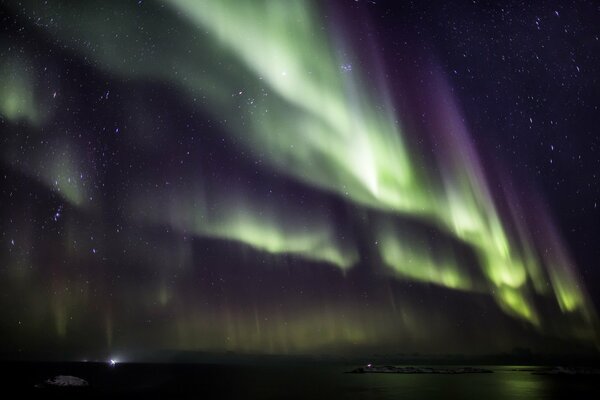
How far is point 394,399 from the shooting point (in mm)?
60094

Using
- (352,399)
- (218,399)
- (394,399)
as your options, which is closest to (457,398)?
(394,399)

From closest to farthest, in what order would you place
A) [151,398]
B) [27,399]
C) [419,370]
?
[27,399]
[151,398]
[419,370]

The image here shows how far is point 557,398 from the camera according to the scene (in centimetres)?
6000

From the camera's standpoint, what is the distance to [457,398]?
189 feet

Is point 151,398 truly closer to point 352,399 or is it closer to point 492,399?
point 352,399

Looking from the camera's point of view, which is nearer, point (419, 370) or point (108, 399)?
point (108, 399)

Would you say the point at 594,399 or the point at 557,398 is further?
the point at 557,398

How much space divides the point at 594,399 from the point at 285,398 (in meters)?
42.7

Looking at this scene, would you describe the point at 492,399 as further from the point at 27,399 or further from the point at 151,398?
the point at 27,399

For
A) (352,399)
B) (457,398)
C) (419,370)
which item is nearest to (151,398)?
(352,399)

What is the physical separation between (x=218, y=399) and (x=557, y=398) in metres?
49.9

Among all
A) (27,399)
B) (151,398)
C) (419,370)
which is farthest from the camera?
(419,370)

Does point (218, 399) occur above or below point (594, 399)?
above

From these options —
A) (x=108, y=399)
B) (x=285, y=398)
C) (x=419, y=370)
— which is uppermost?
(x=108, y=399)
